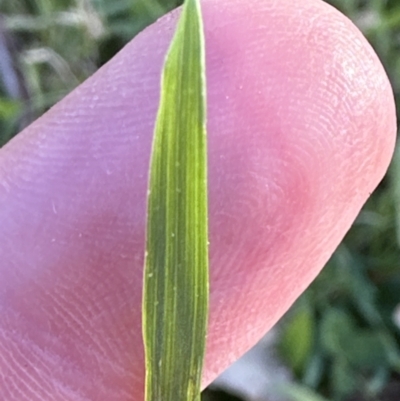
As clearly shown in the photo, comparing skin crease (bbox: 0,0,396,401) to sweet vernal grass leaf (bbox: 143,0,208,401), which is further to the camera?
skin crease (bbox: 0,0,396,401)

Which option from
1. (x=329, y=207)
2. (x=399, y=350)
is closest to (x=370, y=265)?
(x=399, y=350)

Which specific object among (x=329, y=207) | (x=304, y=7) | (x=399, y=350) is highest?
(x=304, y=7)

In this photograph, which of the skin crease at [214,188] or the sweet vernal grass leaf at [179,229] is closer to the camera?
the sweet vernal grass leaf at [179,229]

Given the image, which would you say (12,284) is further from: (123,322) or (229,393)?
(229,393)
